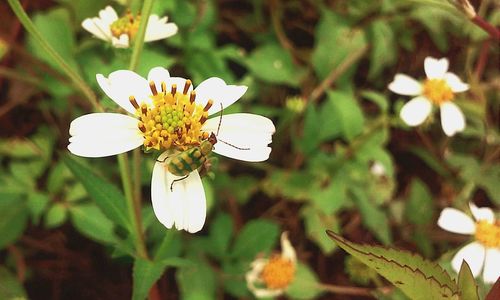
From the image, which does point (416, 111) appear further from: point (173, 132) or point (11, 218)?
point (11, 218)

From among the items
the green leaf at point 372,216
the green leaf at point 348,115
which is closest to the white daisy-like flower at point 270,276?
the green leaf at point 372,216

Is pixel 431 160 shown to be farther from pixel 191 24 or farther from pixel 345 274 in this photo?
pixel 191 24

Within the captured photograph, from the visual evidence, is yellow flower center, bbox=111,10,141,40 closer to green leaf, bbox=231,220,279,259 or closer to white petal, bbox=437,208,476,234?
green leaf, bbox=231,220,279,259

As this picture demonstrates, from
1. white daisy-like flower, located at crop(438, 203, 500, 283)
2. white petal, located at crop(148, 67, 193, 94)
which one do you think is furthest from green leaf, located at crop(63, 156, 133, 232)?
white daisy-like flower, located at crop(438, 203, 500, 283)

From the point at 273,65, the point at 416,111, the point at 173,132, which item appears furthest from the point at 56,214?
the point at 416,111

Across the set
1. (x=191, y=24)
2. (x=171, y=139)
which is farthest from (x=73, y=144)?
(x=191, y=24)

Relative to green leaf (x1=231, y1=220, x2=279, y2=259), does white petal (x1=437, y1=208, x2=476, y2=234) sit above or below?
above

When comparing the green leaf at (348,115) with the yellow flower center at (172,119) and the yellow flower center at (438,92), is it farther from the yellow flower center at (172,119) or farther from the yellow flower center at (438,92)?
the yellow flower center at (172,119)

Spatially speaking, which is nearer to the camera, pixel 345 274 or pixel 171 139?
pixel 171 139
